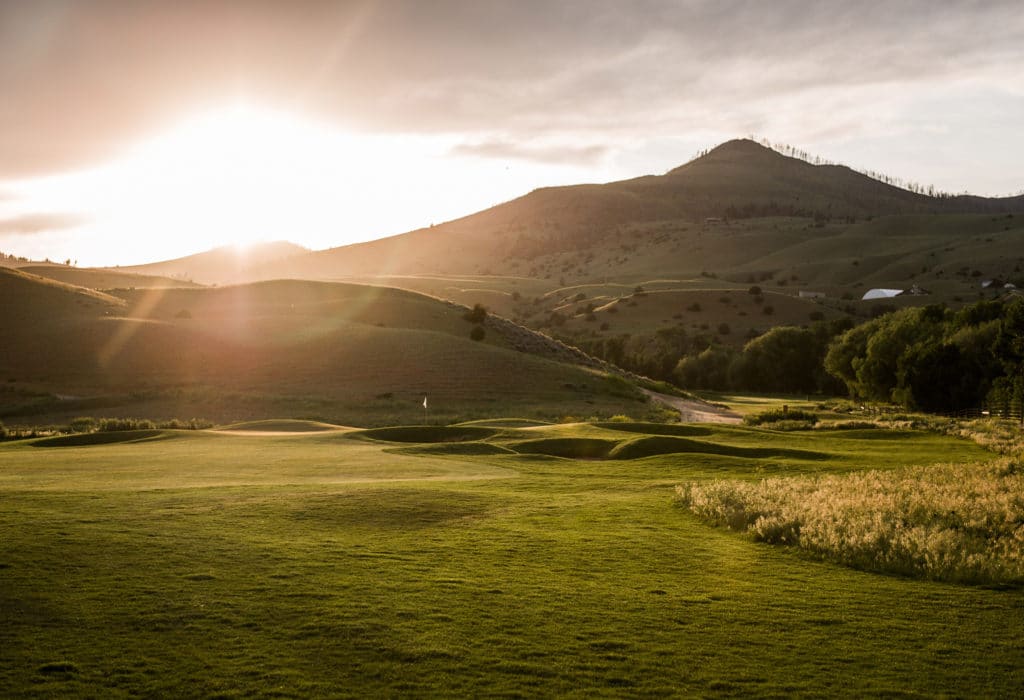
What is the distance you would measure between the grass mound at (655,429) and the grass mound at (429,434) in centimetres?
541

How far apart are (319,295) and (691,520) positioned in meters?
101

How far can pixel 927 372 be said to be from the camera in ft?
209

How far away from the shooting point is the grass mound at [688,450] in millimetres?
28291

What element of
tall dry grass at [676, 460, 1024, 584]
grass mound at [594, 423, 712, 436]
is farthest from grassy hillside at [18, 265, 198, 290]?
tall dry grass at [676, 460, 1024, 584]

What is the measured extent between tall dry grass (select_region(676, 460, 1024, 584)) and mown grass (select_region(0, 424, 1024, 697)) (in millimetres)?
588

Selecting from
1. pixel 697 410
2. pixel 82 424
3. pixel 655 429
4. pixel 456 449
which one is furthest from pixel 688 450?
pixel 697 410

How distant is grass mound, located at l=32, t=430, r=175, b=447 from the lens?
101ft

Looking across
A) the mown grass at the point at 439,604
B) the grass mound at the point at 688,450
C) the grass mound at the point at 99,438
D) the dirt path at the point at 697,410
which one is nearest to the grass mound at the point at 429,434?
the grass mound at the point at 688,450

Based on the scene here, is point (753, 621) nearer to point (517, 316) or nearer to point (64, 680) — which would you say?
point (64, 680)

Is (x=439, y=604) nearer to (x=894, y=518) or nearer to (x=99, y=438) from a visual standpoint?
(x=894, y=518)

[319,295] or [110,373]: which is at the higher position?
[319,295]

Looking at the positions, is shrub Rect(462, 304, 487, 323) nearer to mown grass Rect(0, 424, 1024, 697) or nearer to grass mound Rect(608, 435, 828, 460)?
grass mound Rect(608, 435, 828, 460)

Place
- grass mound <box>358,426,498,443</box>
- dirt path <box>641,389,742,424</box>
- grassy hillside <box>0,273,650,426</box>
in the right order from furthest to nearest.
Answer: dirt path <box>641,389,742,424</box>
grassy hillside <box>0,273,650,426</box>
grass mound <box>358,426,498,443</box>

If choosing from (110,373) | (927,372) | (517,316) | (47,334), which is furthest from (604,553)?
(517,316)
